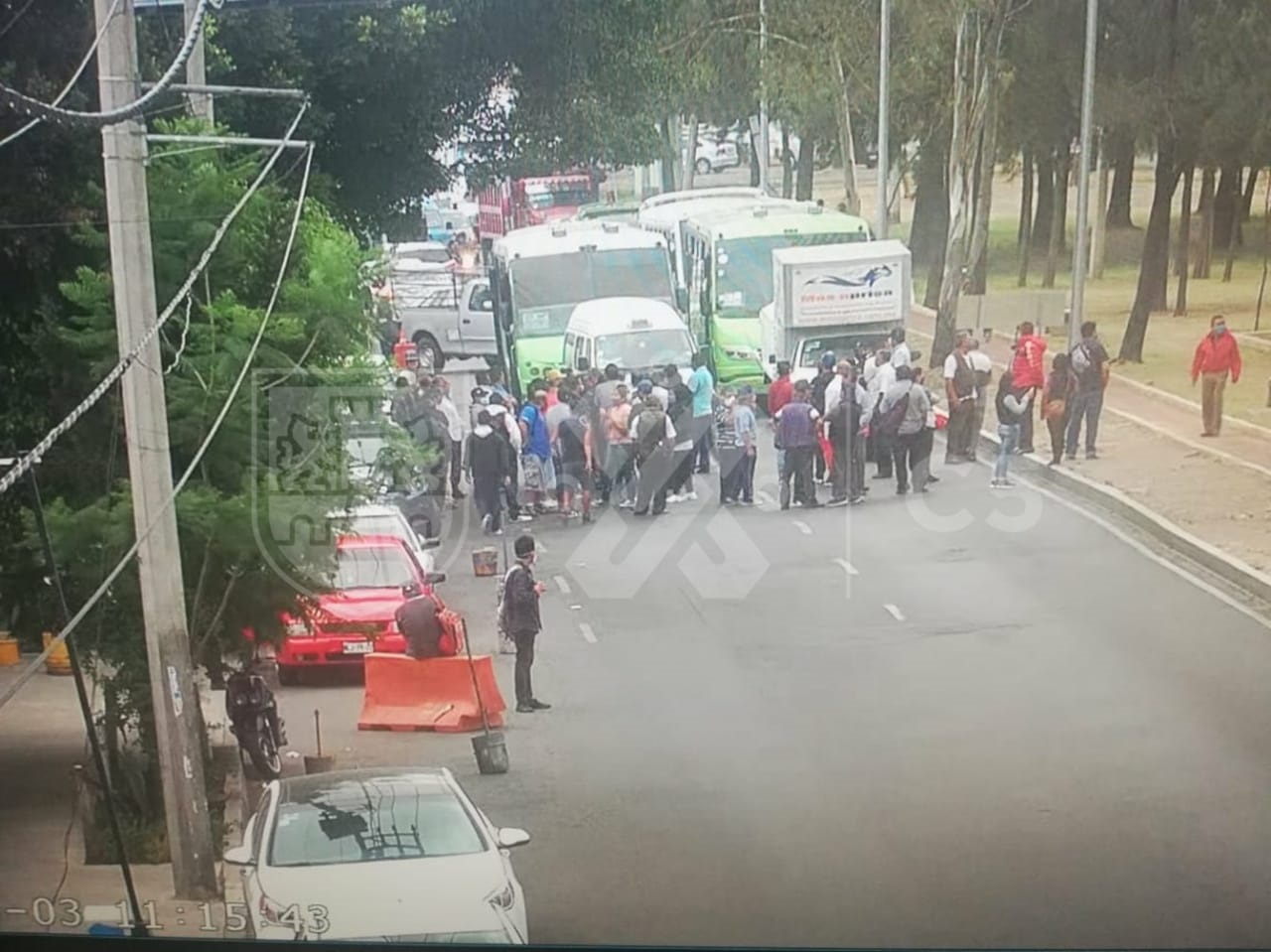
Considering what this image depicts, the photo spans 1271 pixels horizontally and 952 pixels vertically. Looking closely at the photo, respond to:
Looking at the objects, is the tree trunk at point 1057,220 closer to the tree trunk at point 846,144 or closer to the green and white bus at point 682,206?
the tree trunk at point 846,144

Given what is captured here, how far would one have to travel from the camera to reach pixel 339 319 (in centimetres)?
524

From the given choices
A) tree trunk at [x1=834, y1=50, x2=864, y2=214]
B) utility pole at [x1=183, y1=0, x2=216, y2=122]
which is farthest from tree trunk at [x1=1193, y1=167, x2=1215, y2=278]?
utility pole at [x1=183, y1=0, x2=216, y2=122]

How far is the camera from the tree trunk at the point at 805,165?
5336mm

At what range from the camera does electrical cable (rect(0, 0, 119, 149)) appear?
5133 mm

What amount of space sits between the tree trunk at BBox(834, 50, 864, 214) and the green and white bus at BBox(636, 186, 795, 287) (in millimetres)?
163

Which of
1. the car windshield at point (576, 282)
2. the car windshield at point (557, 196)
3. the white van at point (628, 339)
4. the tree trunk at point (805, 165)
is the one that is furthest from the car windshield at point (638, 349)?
the tree trunk at point (805, 165)

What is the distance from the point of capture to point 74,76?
5227 millimetres

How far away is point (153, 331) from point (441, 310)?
0.69 metres

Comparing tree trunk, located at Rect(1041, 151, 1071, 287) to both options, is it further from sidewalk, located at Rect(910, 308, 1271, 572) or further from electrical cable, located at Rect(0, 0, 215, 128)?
electrical cable, located at Rect(0, 0, 215, 128)

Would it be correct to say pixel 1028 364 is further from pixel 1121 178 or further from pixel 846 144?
pixel 846 144

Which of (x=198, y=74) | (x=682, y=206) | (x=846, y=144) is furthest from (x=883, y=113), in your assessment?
(x=198, y=74)

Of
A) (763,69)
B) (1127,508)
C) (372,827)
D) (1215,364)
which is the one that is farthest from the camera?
(763,69)

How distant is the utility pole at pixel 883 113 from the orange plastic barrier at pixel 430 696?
1.43 m

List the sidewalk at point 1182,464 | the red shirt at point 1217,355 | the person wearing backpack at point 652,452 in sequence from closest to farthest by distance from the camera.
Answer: the red shirt at point 1217,355 < the sidewalk at point 1182,464 < the person wearing backpack at point 652,452
